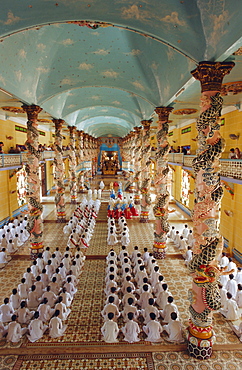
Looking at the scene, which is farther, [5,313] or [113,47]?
[113,47]

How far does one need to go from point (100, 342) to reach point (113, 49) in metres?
9.02

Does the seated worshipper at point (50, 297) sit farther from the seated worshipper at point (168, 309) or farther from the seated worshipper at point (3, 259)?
the seated worshipper at point (3, 259)

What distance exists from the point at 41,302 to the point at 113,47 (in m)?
8.60

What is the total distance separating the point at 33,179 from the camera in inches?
406

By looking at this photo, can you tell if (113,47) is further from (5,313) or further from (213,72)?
(5,313)

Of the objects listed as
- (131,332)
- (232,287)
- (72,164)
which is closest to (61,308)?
(131,332)

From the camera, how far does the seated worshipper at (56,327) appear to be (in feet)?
20.8

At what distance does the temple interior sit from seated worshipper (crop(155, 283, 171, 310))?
58 centimetres

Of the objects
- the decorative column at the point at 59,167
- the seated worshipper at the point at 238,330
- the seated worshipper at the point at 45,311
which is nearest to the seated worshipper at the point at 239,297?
the seated worshipper at the point at 238,330

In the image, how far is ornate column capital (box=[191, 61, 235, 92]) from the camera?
5.18 m

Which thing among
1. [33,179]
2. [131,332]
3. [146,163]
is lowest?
[131,332]

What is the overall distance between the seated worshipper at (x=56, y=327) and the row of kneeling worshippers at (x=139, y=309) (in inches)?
42.1

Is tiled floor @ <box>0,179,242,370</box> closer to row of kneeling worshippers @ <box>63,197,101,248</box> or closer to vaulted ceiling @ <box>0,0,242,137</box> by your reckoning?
row of kneeling worshippers @ <box>63,197,101,248</box>

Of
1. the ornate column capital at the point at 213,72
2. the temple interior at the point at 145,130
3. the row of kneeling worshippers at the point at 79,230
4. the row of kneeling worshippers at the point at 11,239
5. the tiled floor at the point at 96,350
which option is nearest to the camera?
the ornate column capital at the point at 213,72
